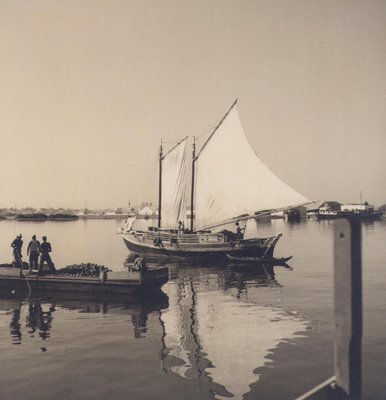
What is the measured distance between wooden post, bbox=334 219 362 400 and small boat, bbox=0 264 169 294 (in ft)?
63.7

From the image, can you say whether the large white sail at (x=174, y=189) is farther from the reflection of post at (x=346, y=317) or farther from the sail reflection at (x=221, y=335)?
the reflection of post at (x=346, y=317)

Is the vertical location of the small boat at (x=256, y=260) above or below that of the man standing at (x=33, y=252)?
below

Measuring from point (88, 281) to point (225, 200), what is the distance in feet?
79.4

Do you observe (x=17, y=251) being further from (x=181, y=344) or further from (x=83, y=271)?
(x=181, y=344)

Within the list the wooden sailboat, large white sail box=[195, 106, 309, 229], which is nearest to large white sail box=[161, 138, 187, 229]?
the wooden sailboat

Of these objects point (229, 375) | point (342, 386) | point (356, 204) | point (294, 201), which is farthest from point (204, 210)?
point (356, 204)

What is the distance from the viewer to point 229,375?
1329cm

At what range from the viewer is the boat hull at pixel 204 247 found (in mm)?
44938

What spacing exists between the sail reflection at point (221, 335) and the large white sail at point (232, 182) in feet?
52.4

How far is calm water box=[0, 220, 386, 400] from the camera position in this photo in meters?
12.7

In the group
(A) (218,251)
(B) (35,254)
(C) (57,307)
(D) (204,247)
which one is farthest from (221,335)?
(D) (204,247)

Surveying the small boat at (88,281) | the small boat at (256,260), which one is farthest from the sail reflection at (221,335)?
the small boat at (256,260)

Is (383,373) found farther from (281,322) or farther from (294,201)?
(294,201)

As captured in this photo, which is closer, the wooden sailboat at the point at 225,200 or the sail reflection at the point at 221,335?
the sail reflection at the point at 221,335
